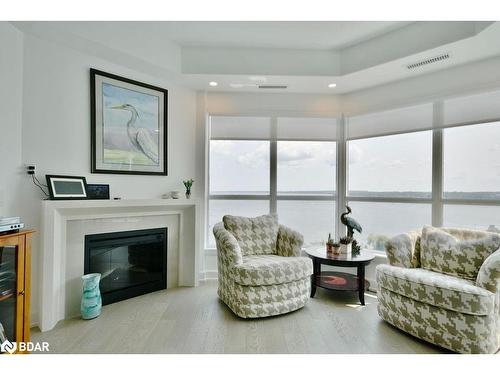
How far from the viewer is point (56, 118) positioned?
2.24m

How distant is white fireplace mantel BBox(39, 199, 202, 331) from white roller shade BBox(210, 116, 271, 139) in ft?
3.47

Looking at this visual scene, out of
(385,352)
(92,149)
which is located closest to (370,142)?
(385,352)

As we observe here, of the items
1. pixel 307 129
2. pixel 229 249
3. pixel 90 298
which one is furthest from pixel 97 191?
pixel 307 129

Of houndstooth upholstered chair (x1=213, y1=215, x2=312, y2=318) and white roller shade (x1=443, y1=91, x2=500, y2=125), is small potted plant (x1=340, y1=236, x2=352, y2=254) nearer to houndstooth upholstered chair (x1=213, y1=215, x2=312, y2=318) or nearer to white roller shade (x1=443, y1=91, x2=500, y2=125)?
houndstooth upholstered chair (x1=213, y1=215, x2=312, y2=318)

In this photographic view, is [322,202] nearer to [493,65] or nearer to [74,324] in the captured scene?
[493,65]

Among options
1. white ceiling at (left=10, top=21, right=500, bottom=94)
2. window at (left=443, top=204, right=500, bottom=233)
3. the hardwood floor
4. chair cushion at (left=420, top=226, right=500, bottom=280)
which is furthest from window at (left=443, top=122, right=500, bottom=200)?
the hardwood floor

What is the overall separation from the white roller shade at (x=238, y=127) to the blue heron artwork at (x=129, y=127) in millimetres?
801

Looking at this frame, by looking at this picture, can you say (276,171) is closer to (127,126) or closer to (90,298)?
(127,126)

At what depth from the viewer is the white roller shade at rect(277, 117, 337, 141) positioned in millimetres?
3445

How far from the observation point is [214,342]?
6.15 feet

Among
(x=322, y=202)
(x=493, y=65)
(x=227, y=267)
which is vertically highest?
(x=493, y=65)

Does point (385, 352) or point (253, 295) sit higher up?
point (253, 295)

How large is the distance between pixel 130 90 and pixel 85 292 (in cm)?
208

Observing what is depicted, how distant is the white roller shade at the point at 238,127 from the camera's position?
3.41 m
